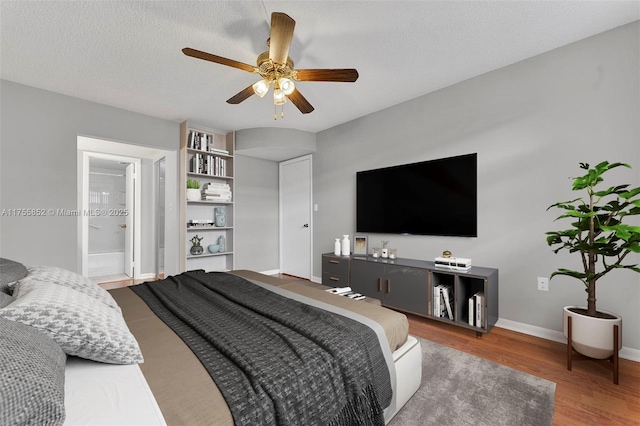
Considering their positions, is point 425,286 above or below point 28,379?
below

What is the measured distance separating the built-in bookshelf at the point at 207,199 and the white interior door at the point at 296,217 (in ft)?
3.28

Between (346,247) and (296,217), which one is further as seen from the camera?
(296,217)

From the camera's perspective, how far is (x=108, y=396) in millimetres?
730

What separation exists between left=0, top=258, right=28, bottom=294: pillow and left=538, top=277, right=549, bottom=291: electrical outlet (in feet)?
11.4

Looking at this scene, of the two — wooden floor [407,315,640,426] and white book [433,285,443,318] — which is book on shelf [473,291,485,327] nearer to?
wooden floor [407,315,640,426]

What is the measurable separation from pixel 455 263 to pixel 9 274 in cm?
305

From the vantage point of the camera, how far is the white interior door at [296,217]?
4672mm

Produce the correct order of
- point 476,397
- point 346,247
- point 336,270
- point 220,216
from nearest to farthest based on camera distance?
point 476,397, point 336,270, point 346,247, point 220,216

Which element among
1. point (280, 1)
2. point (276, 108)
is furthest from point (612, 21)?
point (276, 108)

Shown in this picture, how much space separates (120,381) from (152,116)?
12.9ft

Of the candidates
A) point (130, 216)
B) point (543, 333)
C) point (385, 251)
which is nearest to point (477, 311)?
point (543, 333)

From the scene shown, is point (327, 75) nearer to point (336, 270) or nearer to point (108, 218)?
point (336, 270)

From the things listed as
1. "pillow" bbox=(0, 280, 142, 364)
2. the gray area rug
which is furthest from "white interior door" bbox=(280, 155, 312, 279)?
"pillow" bbox=(0, 280, 142, 364)

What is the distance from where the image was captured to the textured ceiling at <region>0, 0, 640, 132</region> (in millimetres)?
1900
